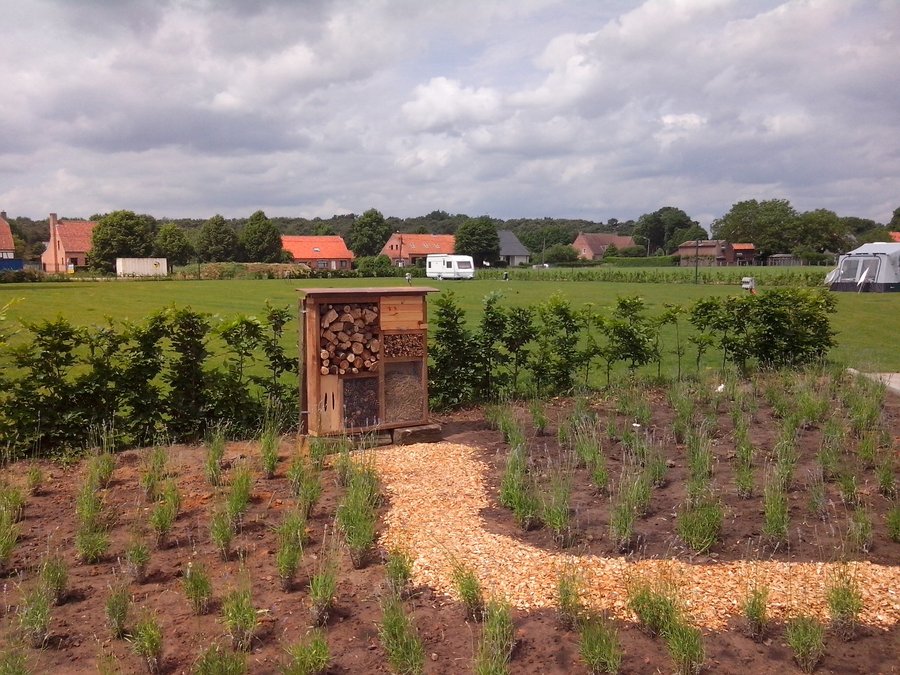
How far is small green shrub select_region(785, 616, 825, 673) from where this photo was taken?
329 centimetres

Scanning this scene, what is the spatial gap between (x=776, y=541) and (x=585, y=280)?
50324 mm

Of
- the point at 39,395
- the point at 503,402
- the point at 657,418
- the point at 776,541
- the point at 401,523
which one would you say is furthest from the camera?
the point at 503,402

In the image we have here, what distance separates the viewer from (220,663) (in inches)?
120

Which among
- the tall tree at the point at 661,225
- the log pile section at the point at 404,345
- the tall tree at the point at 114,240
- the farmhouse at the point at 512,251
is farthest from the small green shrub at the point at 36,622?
the tall tree at the point at 661,225

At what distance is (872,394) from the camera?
26.9 ft

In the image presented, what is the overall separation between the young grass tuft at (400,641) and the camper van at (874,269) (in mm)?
38658

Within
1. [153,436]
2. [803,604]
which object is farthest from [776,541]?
[153,436]

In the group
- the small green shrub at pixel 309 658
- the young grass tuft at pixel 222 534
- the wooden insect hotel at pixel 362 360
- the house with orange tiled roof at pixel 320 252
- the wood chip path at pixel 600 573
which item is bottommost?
the wood chip path at pixel 600 573

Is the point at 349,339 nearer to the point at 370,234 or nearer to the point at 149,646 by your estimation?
the point at 149,646

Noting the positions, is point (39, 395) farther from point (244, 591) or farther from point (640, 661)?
point (640, 661)

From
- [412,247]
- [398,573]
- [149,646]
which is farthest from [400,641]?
[412,247]

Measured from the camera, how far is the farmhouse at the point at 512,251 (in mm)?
100500

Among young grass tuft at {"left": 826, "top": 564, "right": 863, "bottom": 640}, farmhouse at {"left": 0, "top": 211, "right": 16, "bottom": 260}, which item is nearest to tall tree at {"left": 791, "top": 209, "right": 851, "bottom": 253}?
farmhouse at {"left": 0, "top": 211, "right": 16, "bottom": 260}

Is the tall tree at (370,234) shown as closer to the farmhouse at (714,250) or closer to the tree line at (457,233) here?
the tree line at (457,233)
